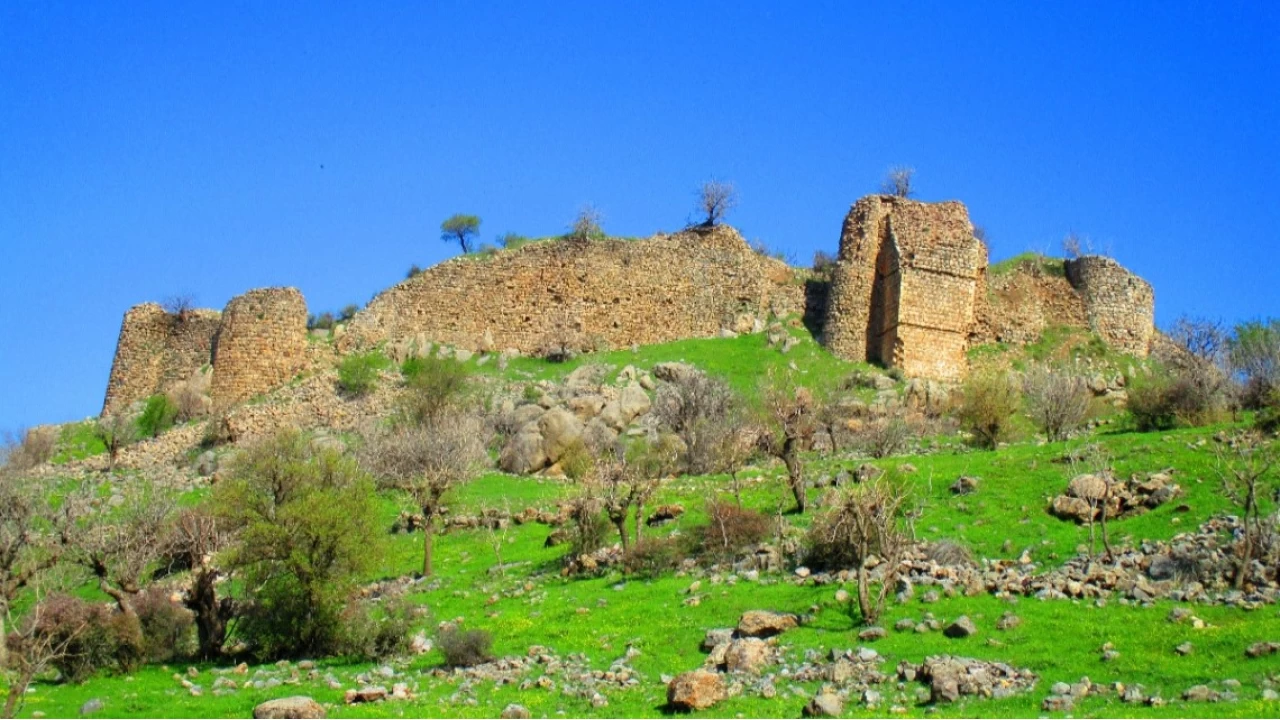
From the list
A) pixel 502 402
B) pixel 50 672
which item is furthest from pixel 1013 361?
pixel 50 672

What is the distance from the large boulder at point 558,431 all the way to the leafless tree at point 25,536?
11.4 metres

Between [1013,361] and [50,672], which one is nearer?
[50,672]

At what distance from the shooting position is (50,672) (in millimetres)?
23328

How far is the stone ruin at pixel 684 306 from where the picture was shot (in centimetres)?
4466

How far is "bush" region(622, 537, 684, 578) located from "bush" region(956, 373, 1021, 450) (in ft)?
36.8

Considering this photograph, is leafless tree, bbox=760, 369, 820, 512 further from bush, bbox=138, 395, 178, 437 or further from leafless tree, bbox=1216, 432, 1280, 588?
bush, bbox=138, 395, 178, 437

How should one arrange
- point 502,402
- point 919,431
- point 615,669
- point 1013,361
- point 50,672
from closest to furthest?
1. point 615,669
2. point 50,672
3. point 919,431
4. point 502,402
5. point 1013,361

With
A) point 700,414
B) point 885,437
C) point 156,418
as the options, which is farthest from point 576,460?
point 156,418

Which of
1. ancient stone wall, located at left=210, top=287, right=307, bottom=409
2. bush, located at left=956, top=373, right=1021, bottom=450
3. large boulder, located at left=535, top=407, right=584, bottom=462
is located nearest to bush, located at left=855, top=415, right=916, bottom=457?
bush, located at left=956, top=373, right=1021, bottom=450

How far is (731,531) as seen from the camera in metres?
26.7

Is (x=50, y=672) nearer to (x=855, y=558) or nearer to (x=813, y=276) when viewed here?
(x=855, y=558)

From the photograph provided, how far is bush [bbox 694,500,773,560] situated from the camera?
2641 centimetres

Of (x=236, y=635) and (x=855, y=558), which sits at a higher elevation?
(x=855, y=558)

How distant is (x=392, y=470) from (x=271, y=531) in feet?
35.6
